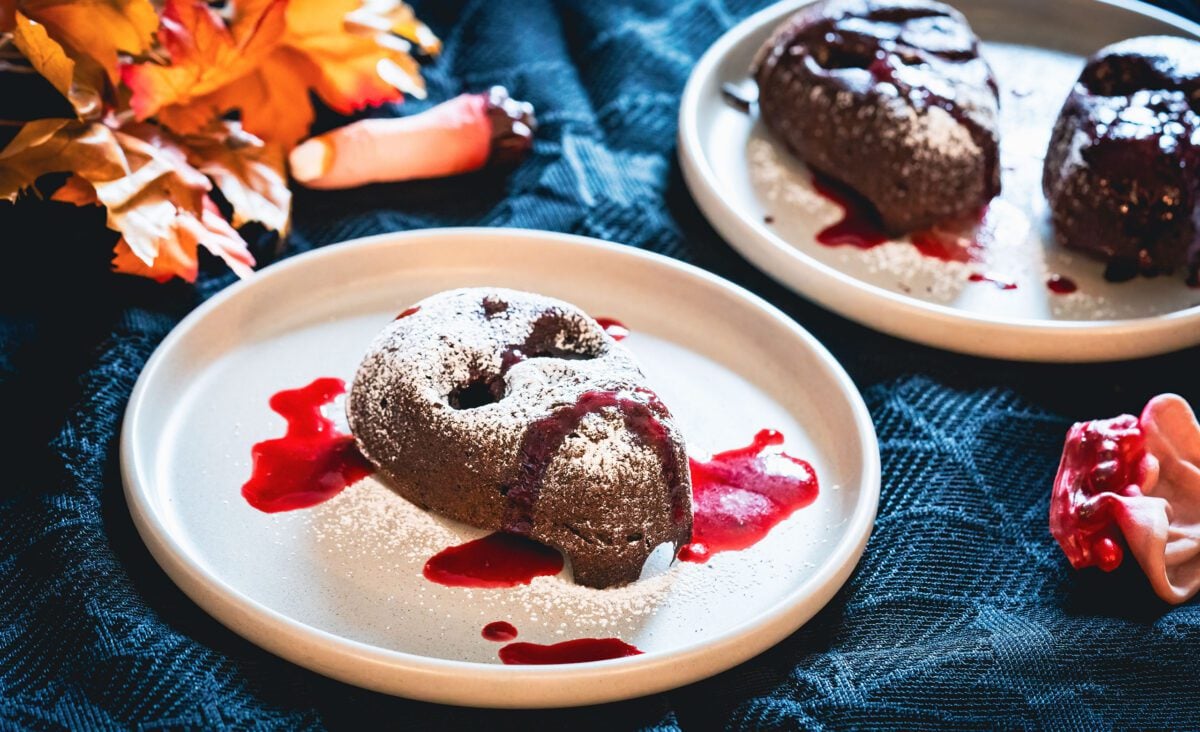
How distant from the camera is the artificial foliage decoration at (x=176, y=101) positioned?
1.31m

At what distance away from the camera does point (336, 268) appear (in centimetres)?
143

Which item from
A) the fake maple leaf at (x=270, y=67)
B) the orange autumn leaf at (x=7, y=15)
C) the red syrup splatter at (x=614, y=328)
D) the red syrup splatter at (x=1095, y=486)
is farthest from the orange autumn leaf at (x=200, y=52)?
the red syrup splatter at (x=1095, y=486)

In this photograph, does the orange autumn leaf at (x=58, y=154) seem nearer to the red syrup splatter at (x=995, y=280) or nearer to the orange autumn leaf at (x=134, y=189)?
the orange autumn leaf at (x=134, y=189)

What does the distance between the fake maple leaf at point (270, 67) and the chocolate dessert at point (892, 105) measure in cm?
50

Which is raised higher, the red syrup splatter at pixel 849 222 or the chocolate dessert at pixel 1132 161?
the chocolate dessert at pixel 1132 161

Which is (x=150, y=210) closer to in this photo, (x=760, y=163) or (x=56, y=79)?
(x=56, y=79)

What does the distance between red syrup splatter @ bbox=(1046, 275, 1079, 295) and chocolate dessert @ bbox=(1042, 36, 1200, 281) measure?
2.1 inches

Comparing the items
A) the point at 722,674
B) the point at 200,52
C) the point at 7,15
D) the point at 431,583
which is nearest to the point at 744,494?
the point at 722,674

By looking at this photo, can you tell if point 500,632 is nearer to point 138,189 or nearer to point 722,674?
point 722,674

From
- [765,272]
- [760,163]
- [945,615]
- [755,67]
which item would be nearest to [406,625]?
[945,615]

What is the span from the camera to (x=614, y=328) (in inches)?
55.1

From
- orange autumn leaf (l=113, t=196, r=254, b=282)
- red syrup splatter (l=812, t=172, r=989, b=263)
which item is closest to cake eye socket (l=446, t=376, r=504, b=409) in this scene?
orange autumn leaf (l=113, t=196, r=254, b=282)

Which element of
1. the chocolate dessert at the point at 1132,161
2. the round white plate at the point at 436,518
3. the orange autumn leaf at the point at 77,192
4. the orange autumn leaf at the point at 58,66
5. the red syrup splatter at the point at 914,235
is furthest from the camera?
the red syrup splatter at the point at 914,235

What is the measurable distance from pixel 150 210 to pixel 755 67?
0.88 metres
